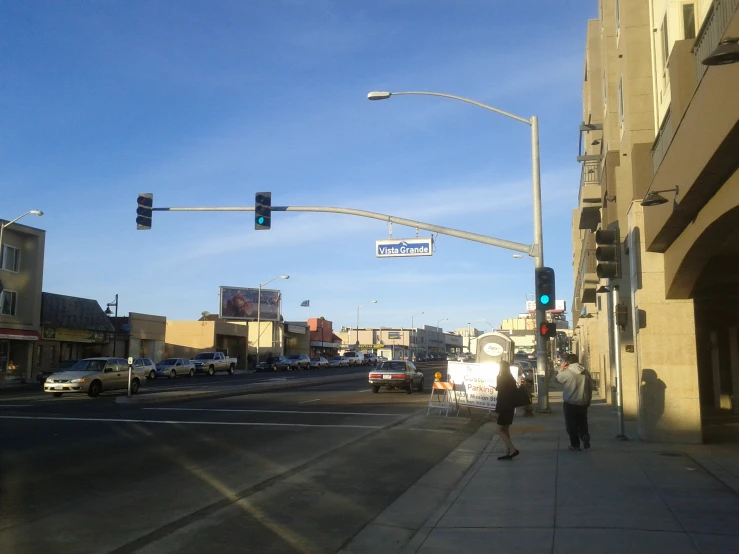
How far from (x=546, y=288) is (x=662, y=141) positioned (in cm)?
707

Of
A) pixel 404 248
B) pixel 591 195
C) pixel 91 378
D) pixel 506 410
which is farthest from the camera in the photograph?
pixel 591 195

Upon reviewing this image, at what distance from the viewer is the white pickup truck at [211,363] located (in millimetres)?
57625

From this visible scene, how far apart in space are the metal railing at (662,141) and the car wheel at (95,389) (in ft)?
76.4

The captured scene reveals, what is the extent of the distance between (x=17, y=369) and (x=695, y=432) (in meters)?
43.4

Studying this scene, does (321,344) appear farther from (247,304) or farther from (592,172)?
(592,172)

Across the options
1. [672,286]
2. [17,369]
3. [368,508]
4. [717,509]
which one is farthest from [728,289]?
[17,369]

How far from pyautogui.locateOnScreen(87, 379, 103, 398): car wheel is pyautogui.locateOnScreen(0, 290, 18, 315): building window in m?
19.4

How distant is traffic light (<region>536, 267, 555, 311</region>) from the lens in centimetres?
1967

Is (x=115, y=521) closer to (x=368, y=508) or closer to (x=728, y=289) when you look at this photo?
(x=368, y=508)

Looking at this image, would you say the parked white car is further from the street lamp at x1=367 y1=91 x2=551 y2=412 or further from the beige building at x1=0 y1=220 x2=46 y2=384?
the street lamp at x1=367 y1=91 x2=551 y2=412

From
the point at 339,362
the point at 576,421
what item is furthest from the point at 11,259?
the point at 339,362

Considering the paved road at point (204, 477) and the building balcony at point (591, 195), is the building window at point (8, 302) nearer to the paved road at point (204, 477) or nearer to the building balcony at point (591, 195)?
the paved road at point (204, 477)

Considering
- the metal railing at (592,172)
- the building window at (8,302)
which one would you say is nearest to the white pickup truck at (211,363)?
the building window at (8,302)

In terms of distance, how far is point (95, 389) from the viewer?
95.1ft
